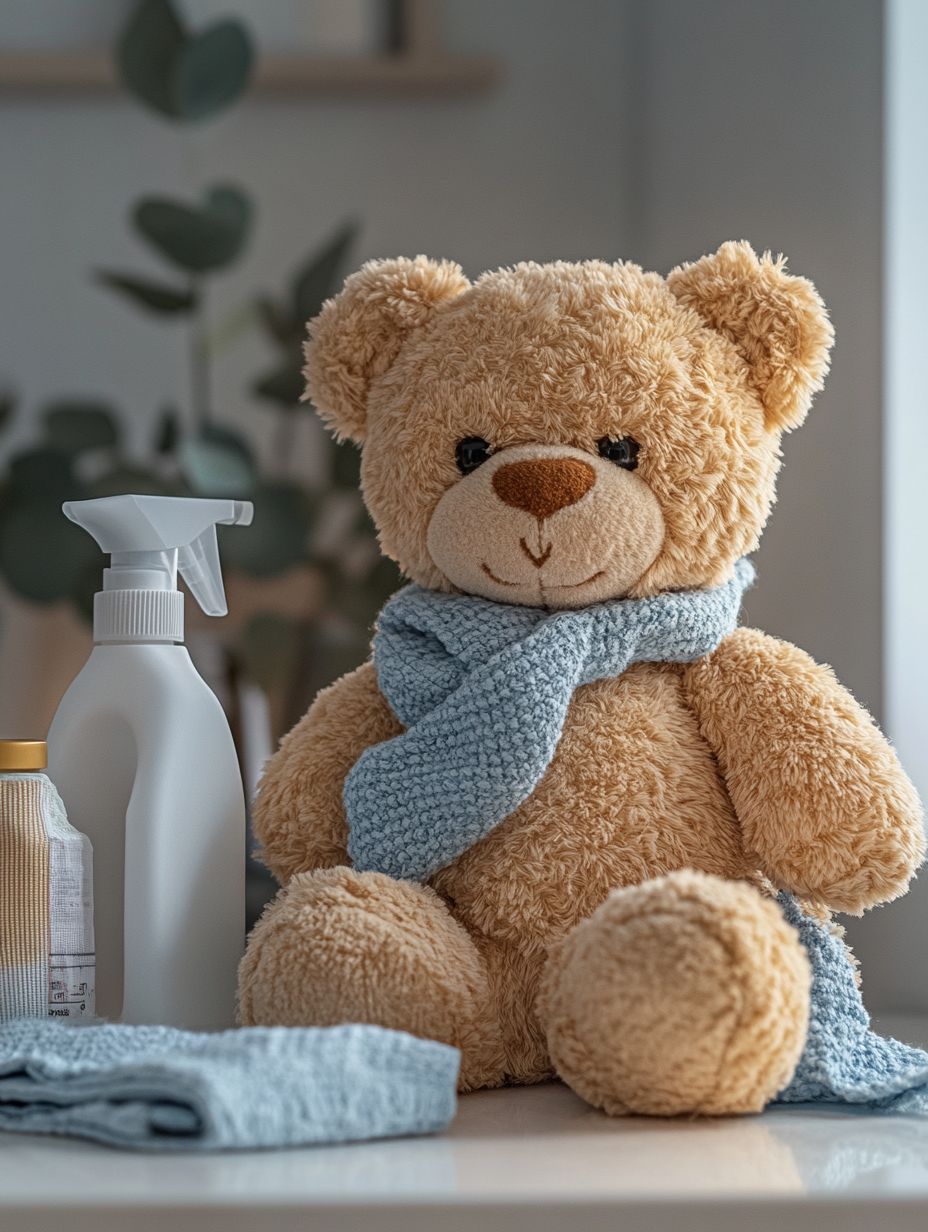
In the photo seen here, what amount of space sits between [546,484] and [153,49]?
2.88 ft

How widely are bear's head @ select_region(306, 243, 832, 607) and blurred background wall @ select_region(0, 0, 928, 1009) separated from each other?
34 cm

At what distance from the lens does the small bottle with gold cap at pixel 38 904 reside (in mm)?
596

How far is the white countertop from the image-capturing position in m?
0.38

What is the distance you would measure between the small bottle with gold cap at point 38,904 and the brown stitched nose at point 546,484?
0.82 feet

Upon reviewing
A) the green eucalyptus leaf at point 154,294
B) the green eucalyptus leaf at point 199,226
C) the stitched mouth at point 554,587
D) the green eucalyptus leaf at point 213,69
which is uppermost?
the green eucalyptus leaf at point 213,69

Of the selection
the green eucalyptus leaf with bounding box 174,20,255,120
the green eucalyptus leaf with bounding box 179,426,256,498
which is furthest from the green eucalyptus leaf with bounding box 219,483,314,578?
the green eucalyptus leaf with bounding box 174,20,255,120

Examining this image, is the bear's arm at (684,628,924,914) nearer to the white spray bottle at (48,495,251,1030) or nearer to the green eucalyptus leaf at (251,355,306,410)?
the white spray bottle at (48,495,251,1030)

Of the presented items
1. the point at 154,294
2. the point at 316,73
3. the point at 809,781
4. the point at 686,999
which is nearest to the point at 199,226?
the point at 154,294

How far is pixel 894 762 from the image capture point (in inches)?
23.5

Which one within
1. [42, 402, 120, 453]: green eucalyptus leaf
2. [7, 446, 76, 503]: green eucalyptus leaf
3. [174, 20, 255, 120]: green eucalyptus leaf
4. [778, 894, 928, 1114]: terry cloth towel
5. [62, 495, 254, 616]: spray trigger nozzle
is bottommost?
[778, 894, 928, 1114]: terry cloth towel

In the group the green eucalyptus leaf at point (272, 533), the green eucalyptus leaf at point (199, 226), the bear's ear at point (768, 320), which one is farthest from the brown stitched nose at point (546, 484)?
the green eucalyptus leaf at point (199, 226)

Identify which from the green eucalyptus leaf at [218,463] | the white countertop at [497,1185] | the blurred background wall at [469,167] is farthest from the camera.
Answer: the green eucalyptus leaf at [218,463]

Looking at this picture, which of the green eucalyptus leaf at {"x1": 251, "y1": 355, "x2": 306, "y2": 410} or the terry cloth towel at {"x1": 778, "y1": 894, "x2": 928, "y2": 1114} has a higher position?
the green eucalyptus leaf at {"x1": 251, "y1": 355, "x2": 306, "y2": 410}

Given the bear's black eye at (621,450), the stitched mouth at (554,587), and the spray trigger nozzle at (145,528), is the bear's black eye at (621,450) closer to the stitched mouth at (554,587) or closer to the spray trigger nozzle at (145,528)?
the stitched mouth at (554,587)
